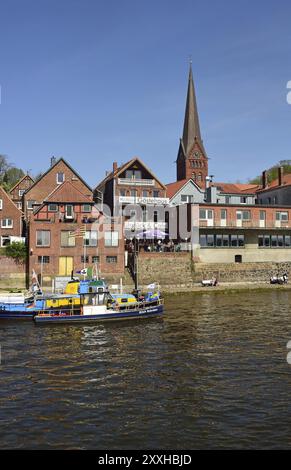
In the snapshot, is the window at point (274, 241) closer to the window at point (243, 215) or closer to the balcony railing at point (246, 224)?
the balcony railing at point (246, 224)

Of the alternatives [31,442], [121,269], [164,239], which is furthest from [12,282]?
[31,442]

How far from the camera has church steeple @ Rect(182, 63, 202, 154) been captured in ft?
344

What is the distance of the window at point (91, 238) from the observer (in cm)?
5928

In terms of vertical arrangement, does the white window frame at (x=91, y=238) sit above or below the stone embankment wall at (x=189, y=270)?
above

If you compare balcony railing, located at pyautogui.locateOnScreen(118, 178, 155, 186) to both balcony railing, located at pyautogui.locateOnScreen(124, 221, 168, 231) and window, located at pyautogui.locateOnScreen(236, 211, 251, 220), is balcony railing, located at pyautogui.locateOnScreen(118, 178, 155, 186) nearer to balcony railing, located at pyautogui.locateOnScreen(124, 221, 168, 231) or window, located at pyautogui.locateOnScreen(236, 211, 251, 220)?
balcony railing, located at pyautogui.locateOnScreen(124, 221, 168, 231)

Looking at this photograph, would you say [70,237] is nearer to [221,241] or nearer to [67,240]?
[67,240]

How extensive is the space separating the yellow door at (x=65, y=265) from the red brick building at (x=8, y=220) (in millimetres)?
10641

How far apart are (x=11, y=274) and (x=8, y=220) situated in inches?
417

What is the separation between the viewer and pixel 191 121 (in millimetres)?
105062

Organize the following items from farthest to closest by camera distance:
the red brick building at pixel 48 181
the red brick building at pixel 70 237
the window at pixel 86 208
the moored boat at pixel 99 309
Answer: the red brick building at pixel 48 181, the window at pixel 86 208, the red brick building at pixel 70 237, the moored boat at pixel 99 309

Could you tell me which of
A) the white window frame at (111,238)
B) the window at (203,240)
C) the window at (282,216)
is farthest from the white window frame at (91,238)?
the window at (282,216)

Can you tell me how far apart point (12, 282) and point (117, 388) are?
3851 cm

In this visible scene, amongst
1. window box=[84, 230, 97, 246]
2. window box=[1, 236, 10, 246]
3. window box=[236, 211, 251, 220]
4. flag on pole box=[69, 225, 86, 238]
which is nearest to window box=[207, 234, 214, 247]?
window box=[236, 211, 251, 220]
